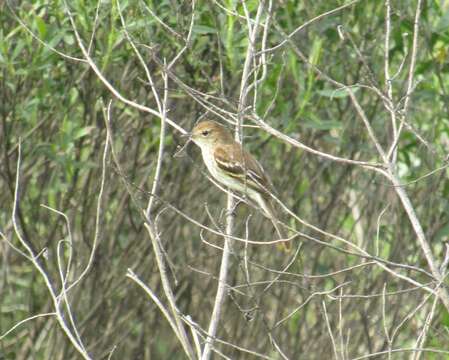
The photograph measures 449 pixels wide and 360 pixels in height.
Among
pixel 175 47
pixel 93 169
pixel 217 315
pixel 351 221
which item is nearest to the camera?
pixel 217 315

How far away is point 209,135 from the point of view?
6.89 meters

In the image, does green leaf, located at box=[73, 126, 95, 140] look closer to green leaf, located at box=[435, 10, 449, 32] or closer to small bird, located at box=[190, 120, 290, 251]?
small bird, located at box=[190, 120, 290, 251]

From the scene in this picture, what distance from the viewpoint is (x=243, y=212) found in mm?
7844

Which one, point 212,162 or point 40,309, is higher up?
point 212,162

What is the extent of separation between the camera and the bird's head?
22.1 feet

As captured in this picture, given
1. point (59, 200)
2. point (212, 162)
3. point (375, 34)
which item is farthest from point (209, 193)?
point (375, 34)

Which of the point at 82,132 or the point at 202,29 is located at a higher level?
the point at 202,29

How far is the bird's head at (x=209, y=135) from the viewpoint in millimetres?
6725

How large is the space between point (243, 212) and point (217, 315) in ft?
12.0

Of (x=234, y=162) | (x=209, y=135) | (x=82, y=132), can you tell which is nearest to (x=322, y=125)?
(x=234, y=162)

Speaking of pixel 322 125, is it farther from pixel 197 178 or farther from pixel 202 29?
pixel 197 178

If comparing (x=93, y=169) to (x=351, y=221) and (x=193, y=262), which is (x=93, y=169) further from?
(x=351, y=221)

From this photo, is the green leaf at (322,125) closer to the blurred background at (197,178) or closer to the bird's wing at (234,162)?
the blurred background at (197,178)

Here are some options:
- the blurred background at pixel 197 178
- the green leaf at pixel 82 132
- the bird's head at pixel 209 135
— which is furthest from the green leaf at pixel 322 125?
the green leaf at pixel 82 132
